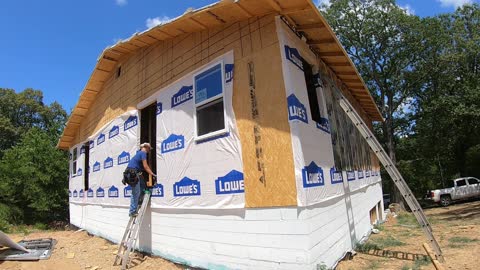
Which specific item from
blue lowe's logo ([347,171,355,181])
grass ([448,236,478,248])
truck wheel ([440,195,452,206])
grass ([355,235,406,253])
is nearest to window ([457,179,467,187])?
truck wheel ([440,195,452,206])

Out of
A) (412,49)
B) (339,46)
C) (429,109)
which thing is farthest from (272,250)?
(412,49)

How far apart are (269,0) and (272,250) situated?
11.9 feet

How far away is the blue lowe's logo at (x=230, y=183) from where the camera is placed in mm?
5418

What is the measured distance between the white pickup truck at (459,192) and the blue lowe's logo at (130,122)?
74.7ft

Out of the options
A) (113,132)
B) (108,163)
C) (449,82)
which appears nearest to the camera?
(113,132)

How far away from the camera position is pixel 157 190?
7.39 meters

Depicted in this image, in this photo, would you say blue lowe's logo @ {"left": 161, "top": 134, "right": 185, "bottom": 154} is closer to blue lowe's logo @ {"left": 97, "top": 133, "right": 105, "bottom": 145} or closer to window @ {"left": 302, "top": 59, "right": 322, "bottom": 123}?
window @ {"left": 302, "top": 59, "right": 322, "bottom": 123}

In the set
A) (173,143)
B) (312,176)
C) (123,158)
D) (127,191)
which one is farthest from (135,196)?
(312,176)

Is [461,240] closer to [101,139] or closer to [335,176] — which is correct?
[335,176]

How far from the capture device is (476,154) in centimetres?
2830

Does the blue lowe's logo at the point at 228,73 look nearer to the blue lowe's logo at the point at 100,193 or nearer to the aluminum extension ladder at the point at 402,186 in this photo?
the aluminum extension ladder at the point at 402,186

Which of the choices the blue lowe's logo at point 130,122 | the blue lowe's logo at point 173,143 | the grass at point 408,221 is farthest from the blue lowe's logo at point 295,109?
the grass at point 408,221

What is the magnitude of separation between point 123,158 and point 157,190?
2173 mm

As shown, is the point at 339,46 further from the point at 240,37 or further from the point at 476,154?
the point at 476,154
